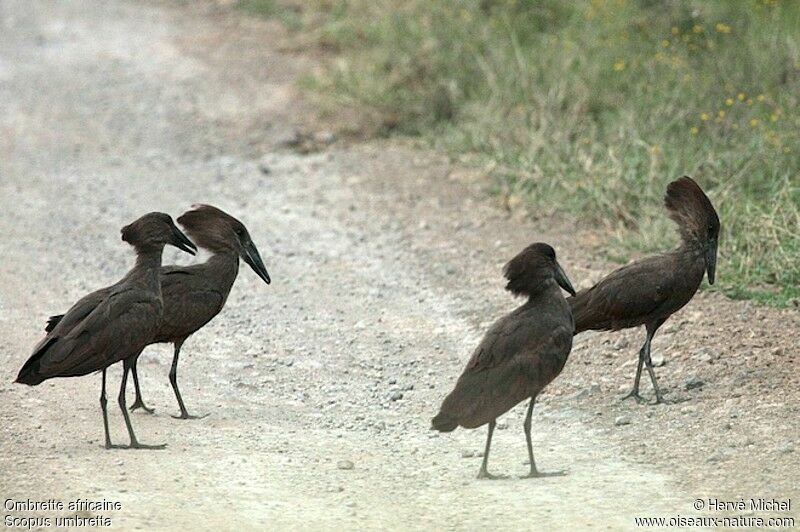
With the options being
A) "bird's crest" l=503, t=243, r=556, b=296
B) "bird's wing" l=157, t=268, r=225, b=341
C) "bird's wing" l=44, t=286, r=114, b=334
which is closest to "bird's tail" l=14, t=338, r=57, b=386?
"bird's wing" l=44, t=286, r=114, b=334

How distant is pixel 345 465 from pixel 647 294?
2119 millimetres

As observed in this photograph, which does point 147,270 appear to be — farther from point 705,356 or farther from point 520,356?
point 705,356

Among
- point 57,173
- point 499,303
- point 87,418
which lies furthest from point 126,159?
point 87,418

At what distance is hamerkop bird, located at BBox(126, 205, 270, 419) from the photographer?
786 centimetres

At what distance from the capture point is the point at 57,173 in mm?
13250

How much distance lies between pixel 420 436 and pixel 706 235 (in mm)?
2140

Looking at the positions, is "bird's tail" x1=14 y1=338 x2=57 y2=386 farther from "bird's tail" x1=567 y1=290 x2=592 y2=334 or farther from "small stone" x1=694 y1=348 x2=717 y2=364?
"small stone" x1=694 y1=348 x2=717 y2=364

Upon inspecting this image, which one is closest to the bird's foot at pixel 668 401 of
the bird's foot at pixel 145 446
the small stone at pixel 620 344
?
the small stone at pixel 620 344

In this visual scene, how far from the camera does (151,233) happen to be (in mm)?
7770

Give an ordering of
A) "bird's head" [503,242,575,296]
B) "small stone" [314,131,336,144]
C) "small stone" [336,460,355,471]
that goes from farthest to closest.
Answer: "small stone" [314,131,336,144]
"bird's head" [503,242,575,296]
"small stone" [336,460,355,471]

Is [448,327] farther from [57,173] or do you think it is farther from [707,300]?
[57,173]

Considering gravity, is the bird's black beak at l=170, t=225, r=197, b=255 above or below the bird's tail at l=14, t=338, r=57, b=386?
above

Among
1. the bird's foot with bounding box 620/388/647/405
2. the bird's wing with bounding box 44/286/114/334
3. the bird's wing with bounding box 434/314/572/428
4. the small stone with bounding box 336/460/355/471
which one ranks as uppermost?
the bird's wing with bounding box 44/286/114/334

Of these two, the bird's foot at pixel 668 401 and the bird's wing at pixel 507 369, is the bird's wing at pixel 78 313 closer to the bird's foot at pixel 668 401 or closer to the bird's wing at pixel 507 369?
the bird's wing at pixel 507 369
